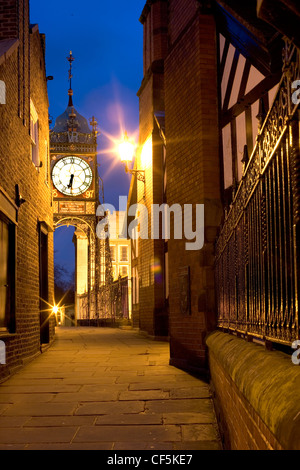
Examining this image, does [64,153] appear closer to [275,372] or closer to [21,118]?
[21,118]

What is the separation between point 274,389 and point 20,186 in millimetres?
7747

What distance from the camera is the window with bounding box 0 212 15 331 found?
26.1 feet

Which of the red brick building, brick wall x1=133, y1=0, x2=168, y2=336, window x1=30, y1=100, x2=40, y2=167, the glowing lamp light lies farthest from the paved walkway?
the glowing lamp light

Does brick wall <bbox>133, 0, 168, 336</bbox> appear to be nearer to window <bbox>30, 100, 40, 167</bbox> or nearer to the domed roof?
window <bbox>30, 100, 40, 167</bbox>

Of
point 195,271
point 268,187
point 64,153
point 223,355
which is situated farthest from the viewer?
point 64,153

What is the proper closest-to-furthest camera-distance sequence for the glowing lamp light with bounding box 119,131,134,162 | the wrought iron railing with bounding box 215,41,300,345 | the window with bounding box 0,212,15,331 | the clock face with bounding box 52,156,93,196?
the wrought iron railing with bounding box 215,41,300,345, the window with bounding box 0,212,15,331, the glowing lamp light with bounding box 119,131,134,162, the clock face with bounding box 52,156,93,196

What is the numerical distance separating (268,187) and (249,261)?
1.04m

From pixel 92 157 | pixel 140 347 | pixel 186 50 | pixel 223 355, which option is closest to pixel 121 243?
pixel 92 157

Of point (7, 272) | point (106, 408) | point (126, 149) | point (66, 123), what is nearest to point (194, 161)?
point (7, 272)

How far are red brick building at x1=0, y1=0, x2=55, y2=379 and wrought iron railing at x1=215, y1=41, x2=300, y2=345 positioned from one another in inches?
171

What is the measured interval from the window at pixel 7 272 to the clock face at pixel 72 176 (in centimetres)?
1864

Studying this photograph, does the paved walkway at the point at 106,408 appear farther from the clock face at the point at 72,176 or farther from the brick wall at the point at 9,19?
the clock face at the point at 72,176

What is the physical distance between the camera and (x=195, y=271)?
26.0 ft
